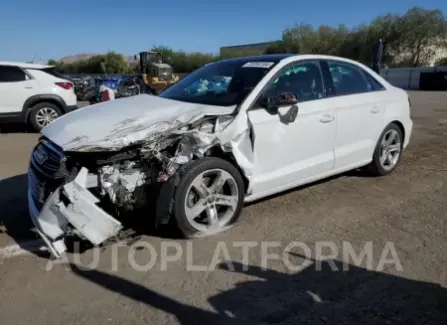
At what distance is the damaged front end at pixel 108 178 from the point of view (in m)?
3.52

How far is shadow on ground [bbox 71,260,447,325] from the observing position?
2.82 m

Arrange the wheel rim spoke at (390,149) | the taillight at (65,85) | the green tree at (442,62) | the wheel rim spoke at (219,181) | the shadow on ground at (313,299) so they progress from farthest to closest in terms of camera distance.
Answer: the green tree at (442,62) → the taillight at (65,85) → the wheel rim spoke at (390,149) → the wheel rim spoke at (219,181) → the shadow on ground at (313,299)

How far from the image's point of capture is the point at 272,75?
4602 millimetres

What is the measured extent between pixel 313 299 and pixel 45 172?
2401mm

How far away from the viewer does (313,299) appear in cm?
304

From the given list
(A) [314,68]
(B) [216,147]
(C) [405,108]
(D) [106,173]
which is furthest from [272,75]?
(C) [405,108]

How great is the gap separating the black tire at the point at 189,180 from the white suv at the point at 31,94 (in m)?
8.16

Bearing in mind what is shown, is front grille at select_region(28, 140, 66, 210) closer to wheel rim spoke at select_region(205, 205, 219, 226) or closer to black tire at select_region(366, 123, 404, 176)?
wheel rim spoke at select_region(205, 205, 219, 226)

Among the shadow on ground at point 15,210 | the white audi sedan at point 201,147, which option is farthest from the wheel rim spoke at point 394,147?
the shadow on ground at point 15,210

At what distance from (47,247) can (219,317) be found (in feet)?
5.80

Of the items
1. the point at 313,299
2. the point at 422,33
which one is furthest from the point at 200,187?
the point at 422,33

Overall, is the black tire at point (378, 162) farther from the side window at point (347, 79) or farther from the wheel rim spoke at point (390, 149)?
the side window at point (347, 79)

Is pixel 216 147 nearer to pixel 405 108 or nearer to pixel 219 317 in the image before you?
pixel 219 317

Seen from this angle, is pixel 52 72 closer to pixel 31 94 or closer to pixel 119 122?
pixel 31 94
